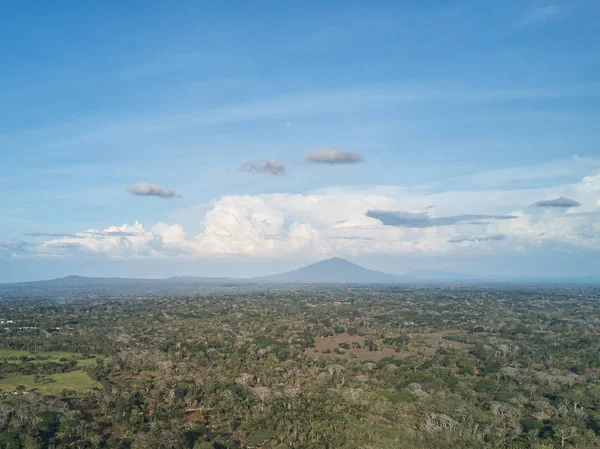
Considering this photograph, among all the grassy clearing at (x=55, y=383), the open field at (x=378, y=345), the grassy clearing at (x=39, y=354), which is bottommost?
the open field at (x=378, y=345)

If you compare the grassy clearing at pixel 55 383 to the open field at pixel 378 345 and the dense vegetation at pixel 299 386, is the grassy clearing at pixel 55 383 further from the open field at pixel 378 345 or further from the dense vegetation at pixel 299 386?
the open field at pixel 378 345

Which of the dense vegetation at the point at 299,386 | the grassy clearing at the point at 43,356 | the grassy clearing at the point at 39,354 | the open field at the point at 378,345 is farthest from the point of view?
the grassy clearing at the point at 39,354

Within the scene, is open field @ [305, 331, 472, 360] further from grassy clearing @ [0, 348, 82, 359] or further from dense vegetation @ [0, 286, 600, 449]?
grassy clearing @ [0, 348, 82, 359]

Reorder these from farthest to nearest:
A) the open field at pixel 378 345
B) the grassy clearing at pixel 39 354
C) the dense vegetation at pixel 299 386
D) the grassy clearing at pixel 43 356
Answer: the grassy clearing at pixel 39 354 → the open field at pixel 378 345 → the grassy clearing at pixel 43 356 → the dense vegetation at pixel 299 386

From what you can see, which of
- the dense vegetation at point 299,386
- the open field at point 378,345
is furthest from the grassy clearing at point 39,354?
the open field at point 378,345

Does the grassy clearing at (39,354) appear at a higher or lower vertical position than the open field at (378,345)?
higher

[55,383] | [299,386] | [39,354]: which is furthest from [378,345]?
[39,354]

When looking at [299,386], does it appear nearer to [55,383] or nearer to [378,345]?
[55,383]
